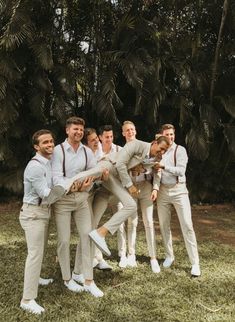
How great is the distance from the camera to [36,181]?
13.5 ft

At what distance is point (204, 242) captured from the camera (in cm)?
739

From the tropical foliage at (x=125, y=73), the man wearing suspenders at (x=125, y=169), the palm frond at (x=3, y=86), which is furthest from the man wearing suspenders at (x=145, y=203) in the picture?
the palm frond at (x=3, y=86)

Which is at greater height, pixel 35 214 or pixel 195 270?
pixel 35 214

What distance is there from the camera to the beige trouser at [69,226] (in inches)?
185

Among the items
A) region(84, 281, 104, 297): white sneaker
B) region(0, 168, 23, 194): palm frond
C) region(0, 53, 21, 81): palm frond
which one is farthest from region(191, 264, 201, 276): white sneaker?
region(0, 53, 21, 81): palm frond

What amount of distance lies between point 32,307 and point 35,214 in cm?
94

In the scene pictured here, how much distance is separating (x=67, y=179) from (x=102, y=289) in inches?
55.5

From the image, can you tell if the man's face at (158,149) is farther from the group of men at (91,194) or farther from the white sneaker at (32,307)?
the white sneaker at (32,307)

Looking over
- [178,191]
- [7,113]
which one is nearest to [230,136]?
[178,191]

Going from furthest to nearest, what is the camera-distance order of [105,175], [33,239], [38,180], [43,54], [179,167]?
1. [43,54]
2. [179,167]
3. [105,175]
4. [33,239]
5. [38,180]

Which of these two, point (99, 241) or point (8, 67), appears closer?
point (99, 241)

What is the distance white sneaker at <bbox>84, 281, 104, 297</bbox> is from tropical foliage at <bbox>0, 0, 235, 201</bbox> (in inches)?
213

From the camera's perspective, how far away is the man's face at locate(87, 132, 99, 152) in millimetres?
5453

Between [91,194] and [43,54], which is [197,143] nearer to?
[43,54]
